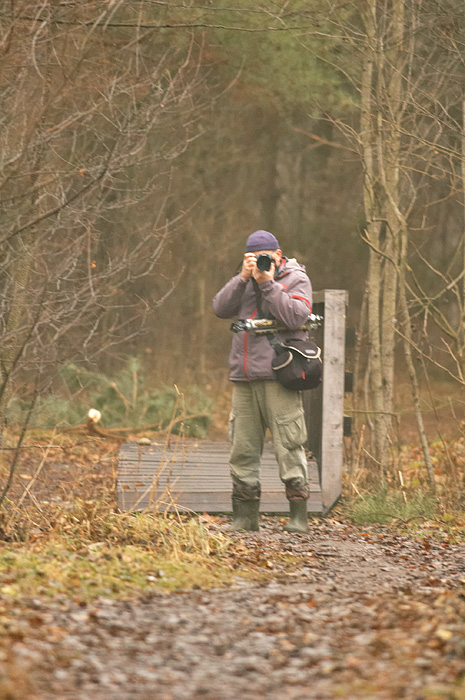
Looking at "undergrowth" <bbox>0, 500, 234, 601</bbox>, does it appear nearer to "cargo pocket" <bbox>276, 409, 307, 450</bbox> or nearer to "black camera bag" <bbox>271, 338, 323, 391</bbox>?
"cargo pocket" <bbox>276, 409, 307, 450</bbox>

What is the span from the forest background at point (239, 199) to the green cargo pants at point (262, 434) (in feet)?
5.86

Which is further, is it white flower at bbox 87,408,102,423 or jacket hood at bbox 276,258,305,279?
white flower at bbox 87,408,102,423

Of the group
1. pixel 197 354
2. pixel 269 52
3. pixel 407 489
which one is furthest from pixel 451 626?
pixel 197 354

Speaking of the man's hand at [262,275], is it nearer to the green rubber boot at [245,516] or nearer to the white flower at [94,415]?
the green rubber boot at [245,516]

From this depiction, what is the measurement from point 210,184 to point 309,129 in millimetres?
1839

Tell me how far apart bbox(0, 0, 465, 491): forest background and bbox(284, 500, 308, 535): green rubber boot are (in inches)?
75.4

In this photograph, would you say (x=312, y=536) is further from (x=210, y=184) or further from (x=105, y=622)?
(x=210, y=184)

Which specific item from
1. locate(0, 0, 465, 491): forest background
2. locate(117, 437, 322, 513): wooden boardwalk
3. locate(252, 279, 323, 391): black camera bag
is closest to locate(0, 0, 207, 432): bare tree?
locate(0, 0, 465, 491): forest background

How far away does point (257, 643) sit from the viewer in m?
3.72

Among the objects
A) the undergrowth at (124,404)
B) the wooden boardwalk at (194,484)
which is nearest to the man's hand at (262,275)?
the wooden boardwalk at (194,484)

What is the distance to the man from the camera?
6.18 metres

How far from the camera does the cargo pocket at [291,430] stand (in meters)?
6.25

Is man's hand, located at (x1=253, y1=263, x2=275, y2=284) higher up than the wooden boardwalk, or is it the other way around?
man's hand, located at (x1=253, y1=263, x2=275, y2=284)

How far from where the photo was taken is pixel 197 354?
555 inches
